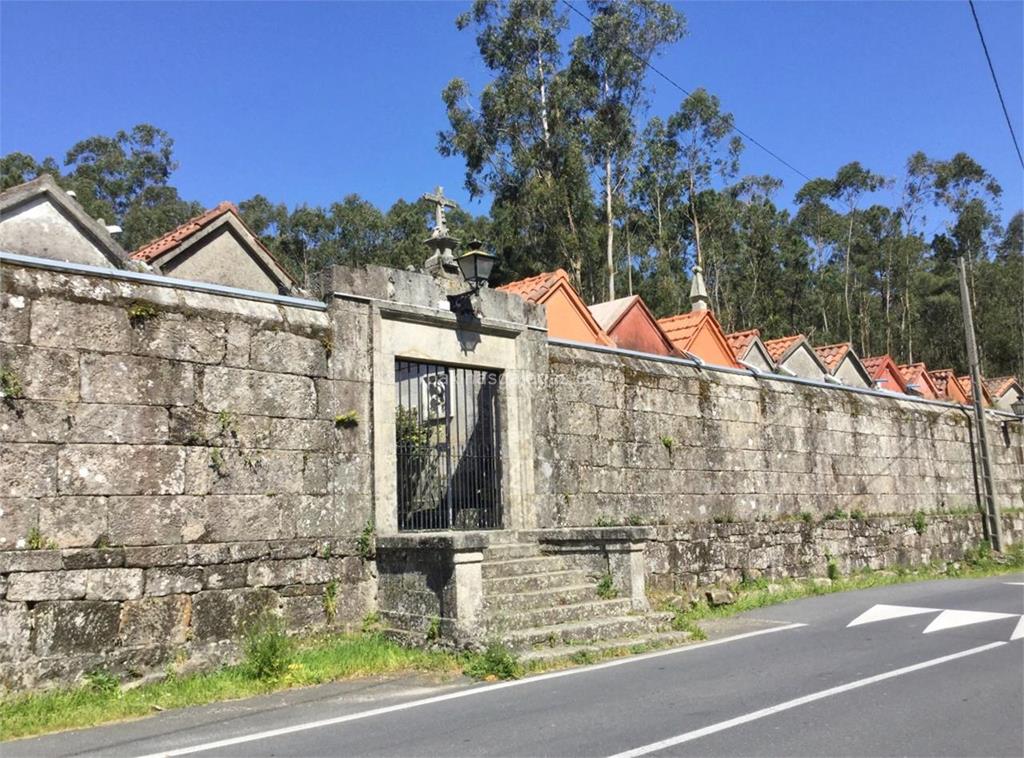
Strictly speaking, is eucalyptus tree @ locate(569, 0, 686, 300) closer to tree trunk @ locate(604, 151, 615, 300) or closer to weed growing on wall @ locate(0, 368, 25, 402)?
tree trunk @ locate(604, 151, 615, 300)

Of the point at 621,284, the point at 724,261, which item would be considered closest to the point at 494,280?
the point at 621,284

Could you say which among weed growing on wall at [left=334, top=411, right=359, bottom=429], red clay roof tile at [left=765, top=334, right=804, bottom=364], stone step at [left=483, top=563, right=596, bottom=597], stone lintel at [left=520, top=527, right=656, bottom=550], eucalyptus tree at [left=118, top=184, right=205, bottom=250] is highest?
eucalyptus tree at [left=118, top=184, right=205, bottom=250]

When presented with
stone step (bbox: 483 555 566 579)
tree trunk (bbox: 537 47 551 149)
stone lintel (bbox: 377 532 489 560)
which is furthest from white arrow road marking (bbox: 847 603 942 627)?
tree trunk (bbox: 537 47 551 149)

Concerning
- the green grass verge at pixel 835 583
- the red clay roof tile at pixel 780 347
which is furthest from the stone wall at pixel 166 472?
the red clay roof tile at pixel 780 347

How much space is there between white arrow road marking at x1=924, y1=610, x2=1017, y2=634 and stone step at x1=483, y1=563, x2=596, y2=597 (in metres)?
3.69

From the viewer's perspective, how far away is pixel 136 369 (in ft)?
23.3

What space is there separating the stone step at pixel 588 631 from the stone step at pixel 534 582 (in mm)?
595

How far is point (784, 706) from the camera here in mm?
5734

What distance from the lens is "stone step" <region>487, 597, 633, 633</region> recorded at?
7660 millimetres

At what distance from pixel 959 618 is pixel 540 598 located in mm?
5047

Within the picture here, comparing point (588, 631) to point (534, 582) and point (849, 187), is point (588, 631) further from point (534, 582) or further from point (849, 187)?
point (849, 187)

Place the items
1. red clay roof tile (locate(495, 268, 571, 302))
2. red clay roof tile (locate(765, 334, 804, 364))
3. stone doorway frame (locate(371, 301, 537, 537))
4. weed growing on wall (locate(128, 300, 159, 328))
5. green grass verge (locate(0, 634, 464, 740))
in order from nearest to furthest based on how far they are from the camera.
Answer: green grass verge (locate(0, 634, 464, 740))
weed growing on wall (locate(128, 300, 159, 328))
stone doorway frame (locate(371, 301, 537, 537))
red clay roof tile (locate(495, 268, 571, 302))
red clay roof tile (locate(765, 334, 804, 364))

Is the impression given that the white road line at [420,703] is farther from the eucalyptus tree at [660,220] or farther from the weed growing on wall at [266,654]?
the eucalyptus tree at [660,220]

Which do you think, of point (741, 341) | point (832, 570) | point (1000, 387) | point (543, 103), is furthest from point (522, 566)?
point (1000, 387)
